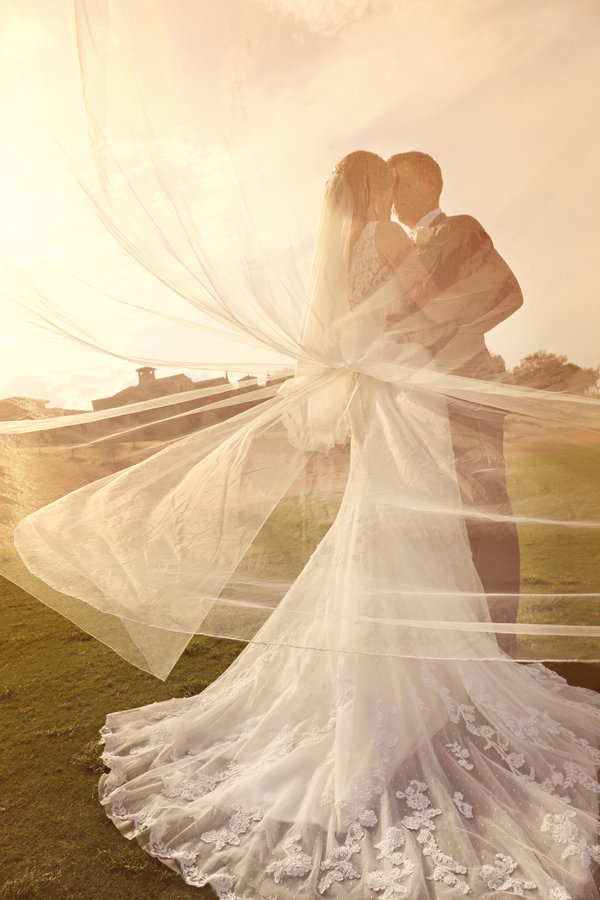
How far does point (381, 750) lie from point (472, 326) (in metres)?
1.36

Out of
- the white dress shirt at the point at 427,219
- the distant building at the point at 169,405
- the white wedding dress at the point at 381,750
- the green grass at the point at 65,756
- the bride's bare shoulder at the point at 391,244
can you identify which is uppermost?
the white dress shirt at the point at 427,219

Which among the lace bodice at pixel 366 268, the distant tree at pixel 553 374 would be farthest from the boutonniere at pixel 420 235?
the distant tree at pixel 553 374

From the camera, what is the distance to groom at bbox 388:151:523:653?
1.97 m

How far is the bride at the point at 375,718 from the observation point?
1884 millimetres

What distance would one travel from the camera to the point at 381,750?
2102 mm

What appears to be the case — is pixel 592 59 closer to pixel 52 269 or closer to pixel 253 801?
pixel 52 269

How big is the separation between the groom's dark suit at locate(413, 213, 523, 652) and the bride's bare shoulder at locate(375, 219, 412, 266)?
0.04 meters

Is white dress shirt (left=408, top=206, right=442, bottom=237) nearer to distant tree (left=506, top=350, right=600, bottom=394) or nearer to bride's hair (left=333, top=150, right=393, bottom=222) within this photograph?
bride's hair (left=333, top=150, right=393, bottom=222)

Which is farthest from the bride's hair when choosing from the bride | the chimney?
the chimney

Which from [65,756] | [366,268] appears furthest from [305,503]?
[65,756]

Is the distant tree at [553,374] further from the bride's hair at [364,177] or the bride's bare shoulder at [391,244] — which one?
the bride's hair at [364,177]

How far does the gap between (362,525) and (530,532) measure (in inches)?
20.8

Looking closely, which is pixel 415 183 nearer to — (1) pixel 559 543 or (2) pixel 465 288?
(2) pixel 465 288

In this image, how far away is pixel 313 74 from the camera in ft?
6.14
